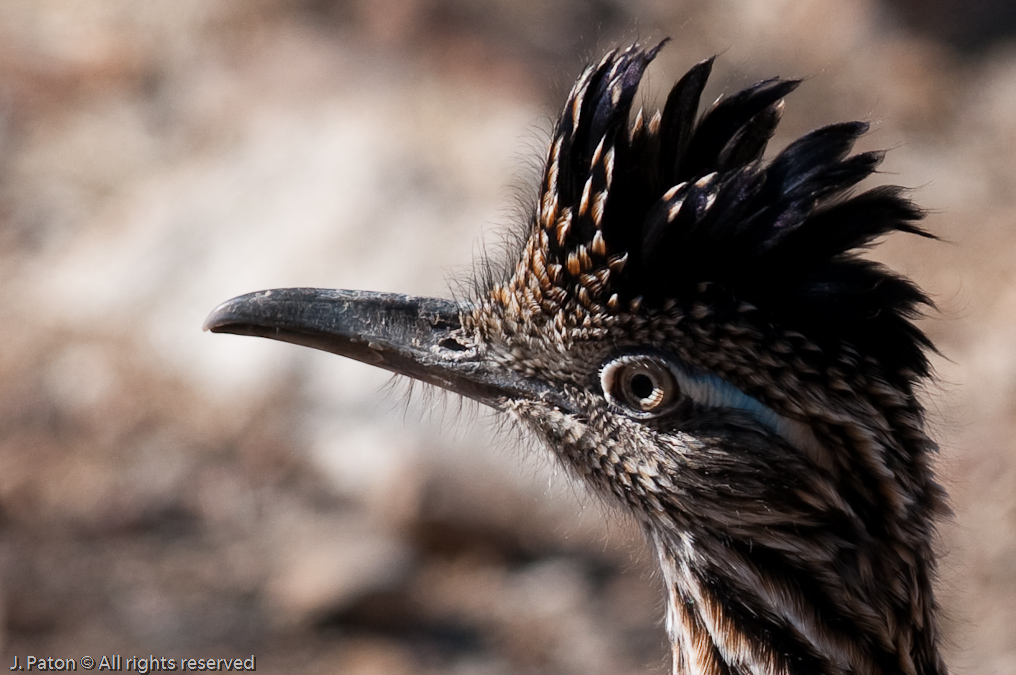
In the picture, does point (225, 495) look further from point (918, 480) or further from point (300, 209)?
point (918, 480)

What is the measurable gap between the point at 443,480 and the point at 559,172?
13.5ft

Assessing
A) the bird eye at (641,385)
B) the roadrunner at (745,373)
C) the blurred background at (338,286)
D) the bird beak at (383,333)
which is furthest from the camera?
the blurred background at (338,286)

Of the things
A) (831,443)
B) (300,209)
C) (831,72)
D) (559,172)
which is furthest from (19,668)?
(831,72)

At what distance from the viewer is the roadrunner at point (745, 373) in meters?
3.07

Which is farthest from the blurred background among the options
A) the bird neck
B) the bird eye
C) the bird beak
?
the bird neck

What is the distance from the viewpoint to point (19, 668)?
6328 millimetres

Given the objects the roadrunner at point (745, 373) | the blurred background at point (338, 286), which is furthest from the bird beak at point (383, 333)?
the blurred background at point (338, 286)

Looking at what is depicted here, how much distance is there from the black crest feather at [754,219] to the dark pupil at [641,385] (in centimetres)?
22

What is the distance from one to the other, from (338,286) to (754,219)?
17.7 feet

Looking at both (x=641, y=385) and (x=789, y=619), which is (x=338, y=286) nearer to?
(x=641, y=385)

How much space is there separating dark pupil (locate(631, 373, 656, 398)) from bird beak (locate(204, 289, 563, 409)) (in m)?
0.32

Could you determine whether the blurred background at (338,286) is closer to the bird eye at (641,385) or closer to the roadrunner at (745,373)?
the roadrunner at (745,373)

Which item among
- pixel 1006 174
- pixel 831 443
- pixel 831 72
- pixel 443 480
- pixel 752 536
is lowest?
pixel 752 536

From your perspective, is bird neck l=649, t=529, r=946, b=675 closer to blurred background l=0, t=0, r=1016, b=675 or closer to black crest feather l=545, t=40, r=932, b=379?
black crest feather l=545, t=40, r=932, b=379
